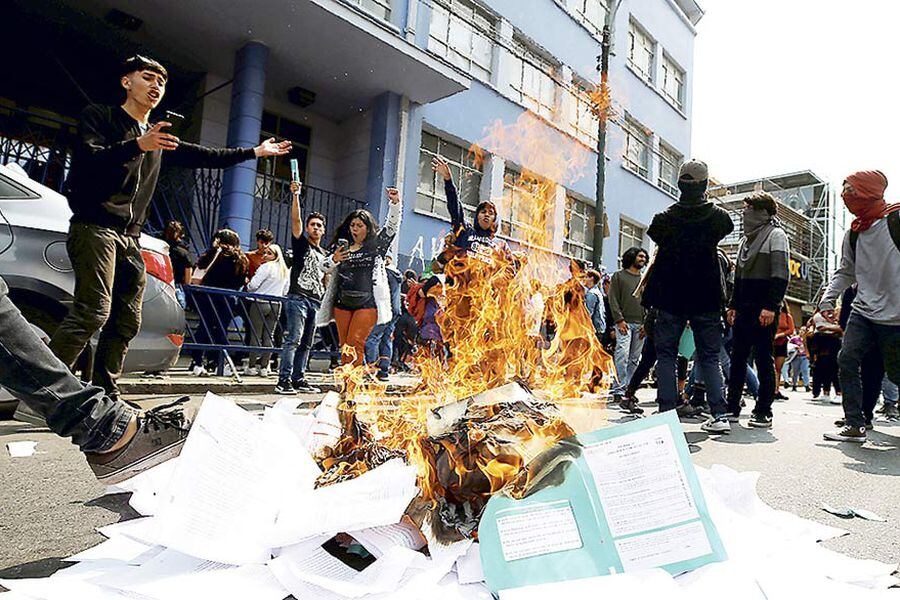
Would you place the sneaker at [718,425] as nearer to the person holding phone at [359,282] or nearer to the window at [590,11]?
the person holding phone at [359,282]

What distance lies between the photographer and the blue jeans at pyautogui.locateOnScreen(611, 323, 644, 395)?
775 cm

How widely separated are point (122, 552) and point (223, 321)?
602cm

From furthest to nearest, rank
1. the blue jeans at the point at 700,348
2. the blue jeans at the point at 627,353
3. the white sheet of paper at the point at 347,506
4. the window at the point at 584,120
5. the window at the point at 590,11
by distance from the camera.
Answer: the window at the point at 590,11 → the window at the point at 584,120 → the blue jeans at the point at 627,353 → the blue jeans at the point at 700,348 → the white sheet of paper at the point at 347,506

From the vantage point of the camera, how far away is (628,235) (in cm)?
2084

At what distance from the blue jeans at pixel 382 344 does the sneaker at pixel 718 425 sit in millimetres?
3250

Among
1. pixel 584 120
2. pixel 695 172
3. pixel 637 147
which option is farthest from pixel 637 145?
pixel 695 172

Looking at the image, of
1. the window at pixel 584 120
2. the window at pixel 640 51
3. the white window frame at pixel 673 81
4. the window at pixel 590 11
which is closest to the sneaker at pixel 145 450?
the window at pixel 584 120

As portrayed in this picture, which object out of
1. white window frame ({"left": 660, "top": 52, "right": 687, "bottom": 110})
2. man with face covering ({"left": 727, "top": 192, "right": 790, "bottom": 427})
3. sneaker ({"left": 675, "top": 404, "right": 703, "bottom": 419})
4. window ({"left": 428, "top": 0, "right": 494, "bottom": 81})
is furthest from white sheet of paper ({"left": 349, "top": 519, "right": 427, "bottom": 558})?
white window frame ({"left": 660, "top": 52, "right": 687, "bottom": 110})

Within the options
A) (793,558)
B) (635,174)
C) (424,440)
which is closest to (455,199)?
(424,440)

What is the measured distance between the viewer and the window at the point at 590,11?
56.9ft

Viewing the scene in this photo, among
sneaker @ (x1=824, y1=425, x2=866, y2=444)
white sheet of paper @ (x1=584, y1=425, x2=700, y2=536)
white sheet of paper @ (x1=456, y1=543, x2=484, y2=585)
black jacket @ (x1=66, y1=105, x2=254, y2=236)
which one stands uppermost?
black jacket @ (x1=66, y1=105, x2=254, y2=236)

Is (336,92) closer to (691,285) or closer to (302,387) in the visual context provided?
(302,387)

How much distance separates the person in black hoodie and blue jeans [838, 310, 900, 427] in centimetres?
489

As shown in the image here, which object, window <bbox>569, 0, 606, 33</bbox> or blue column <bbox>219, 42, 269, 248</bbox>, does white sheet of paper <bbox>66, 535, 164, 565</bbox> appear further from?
window <bbox>569, 0, 606, 33</bbox>
